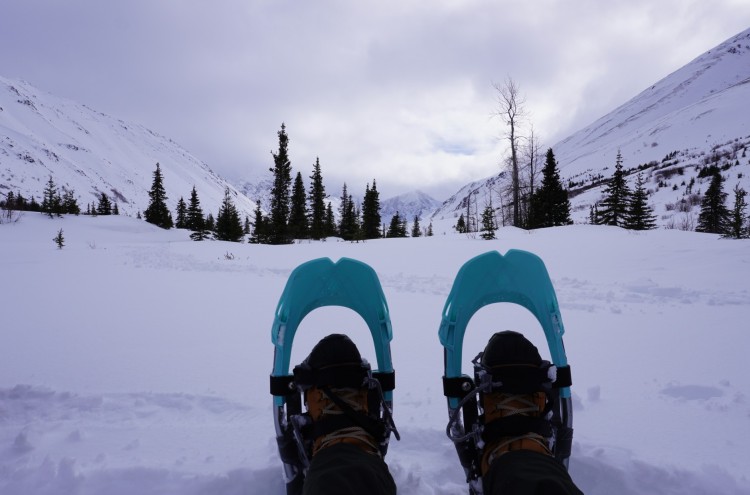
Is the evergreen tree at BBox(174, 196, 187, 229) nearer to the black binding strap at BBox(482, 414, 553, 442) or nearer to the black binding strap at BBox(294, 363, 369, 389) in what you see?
the black binding strap at BBox(294, 363, 369, 389)

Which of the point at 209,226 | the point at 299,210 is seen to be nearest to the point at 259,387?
the point at 299,210

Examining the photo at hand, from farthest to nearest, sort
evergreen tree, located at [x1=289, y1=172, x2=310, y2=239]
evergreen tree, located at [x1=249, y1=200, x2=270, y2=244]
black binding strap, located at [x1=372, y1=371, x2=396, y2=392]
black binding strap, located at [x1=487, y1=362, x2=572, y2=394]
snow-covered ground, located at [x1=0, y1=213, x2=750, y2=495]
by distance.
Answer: evergreen tree, located at [x1=289, y1=172, x2=310, y2=239], evergreen tree, located at [x1=249, y1=200, x2=270, y2=244], black binding strap, located at [x1=372, y1=371, x2=396, y2=392], black binding strap, located at [x1=487, y1=362, x2=572, y2=394], snow-covered ground, located at [x1=0, y1=213, x2=750, y2=495]

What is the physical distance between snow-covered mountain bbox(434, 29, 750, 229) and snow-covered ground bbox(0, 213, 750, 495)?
91.8 ft

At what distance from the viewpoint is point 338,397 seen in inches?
72.8

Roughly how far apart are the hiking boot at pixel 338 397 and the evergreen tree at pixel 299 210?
2789cm

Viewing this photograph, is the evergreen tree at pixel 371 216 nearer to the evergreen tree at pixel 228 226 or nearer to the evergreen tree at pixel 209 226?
the evergreen tree at pixel 228 226

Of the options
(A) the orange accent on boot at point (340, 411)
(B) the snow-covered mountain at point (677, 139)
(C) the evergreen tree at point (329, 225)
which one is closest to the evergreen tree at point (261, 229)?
(C) the evergreen tree at point (329, 225)

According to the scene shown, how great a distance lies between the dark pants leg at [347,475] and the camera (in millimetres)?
1264

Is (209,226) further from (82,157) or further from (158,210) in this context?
(82,157)

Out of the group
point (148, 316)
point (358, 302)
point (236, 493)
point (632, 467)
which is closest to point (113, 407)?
point (236, 493)

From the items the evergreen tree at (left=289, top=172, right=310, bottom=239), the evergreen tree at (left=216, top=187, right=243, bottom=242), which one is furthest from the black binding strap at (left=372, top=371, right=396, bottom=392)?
the evergreen tree at (left=216, top=187, right=243, bottom=242)

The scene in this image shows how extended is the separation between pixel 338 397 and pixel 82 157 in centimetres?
Result: 15256

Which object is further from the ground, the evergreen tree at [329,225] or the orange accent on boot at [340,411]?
the evergreen tree at [329,225]

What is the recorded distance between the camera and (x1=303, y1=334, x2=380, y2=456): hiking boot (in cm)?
171
